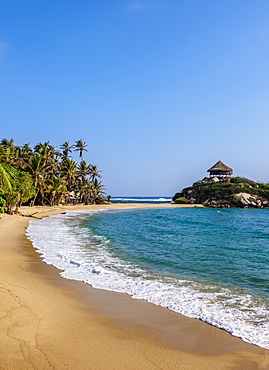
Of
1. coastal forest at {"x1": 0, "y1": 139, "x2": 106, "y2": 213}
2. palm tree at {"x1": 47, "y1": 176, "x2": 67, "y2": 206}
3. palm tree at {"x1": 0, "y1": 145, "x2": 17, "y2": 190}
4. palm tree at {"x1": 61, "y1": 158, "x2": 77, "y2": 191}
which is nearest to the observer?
palm tree at {"x1": 0, "y1": 145, "x2": 17, "y2": 190}

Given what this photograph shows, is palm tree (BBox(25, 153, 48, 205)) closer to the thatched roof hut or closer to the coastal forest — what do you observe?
the coastal forest

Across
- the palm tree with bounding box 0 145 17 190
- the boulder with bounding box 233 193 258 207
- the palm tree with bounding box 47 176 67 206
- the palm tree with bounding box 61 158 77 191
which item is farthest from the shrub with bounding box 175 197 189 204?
the palm tree with bounding box 0 145 17 190

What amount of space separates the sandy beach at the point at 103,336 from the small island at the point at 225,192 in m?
70.2

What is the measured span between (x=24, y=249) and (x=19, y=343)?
1037 cm

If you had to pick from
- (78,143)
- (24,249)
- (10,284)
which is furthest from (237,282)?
(78,143)

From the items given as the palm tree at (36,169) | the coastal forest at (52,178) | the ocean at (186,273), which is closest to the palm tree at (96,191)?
the coastal forest at (52,178)

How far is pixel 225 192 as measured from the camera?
75.2 m

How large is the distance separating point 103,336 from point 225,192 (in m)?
74.2

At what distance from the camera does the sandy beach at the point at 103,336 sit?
4.34m

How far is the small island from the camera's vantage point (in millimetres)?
72625

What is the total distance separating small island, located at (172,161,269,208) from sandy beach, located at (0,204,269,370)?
70176mm

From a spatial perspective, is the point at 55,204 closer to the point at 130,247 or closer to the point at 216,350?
the point at 130,247

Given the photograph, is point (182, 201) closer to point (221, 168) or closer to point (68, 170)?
point (221, 168)

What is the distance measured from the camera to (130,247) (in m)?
16.2
